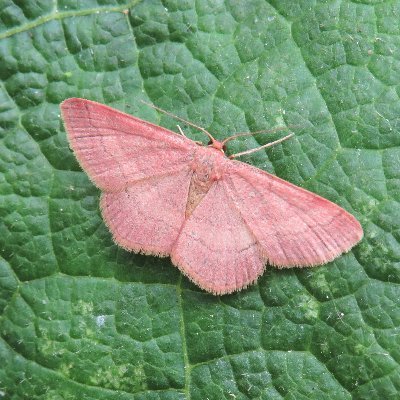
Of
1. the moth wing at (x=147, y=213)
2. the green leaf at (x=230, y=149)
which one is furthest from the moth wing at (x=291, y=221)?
the moth wing at (x=147, y=213)

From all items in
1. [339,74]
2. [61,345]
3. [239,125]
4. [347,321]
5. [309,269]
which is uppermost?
[339,74]

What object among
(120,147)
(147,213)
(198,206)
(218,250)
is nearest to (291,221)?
(218,250)

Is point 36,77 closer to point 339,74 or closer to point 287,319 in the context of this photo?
point 339,74

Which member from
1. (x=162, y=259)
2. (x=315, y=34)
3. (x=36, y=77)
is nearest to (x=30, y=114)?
(x=36, y=77)

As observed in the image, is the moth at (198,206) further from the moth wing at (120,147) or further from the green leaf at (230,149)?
the green leaf at (230,149)

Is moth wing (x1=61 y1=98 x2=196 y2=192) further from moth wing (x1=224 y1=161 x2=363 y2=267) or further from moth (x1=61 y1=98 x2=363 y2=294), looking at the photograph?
moth wing (x1=224 y1=161 x2=363 y2=267)

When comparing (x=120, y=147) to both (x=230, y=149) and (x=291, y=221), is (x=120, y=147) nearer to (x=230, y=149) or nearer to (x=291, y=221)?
(x=230, y=149)

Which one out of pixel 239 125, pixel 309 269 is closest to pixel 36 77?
pixel 239 125

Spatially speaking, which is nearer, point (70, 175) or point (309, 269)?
point (309, 269)

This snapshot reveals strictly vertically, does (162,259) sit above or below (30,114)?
below
